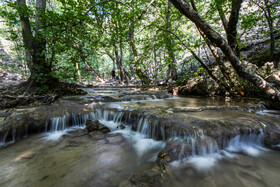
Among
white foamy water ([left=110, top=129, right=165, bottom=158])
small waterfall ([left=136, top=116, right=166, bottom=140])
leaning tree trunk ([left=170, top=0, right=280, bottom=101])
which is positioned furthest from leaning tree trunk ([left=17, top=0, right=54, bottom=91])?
leaning tree trunk ([left=170, top=0, right=280, bottom=101])

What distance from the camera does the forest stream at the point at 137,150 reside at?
75.3 inches

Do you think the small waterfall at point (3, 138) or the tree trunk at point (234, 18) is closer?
the small waterfall at point (3, 138)

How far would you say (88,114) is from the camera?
4.37 meters

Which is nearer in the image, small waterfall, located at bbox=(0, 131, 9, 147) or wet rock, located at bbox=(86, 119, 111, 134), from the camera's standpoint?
small waterfall, located at bbox=(0, 131, 9, 147)

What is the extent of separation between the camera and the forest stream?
1.91 m

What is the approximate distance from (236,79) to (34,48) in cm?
994

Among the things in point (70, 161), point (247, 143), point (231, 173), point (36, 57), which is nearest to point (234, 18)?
point (247, 143)

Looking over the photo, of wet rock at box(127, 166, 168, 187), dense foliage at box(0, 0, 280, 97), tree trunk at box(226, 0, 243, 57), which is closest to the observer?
wet rock at box(127, 166, 168, 187)

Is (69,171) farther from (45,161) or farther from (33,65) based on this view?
(33,65)

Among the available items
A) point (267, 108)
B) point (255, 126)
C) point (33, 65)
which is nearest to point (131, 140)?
point (255, 126)

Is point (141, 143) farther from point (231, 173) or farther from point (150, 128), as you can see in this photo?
point (231, 173)

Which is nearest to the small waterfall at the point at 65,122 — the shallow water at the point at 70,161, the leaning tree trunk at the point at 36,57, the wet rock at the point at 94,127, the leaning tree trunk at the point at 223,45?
the shallow water at the point at 70,161

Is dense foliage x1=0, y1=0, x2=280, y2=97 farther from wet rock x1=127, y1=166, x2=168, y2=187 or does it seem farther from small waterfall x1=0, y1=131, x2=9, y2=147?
wet rock x1=127, y1=166, x2=168, y2=187

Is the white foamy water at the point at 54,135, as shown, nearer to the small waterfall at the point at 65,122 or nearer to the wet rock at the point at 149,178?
the small waterfall at the point at 65,122
